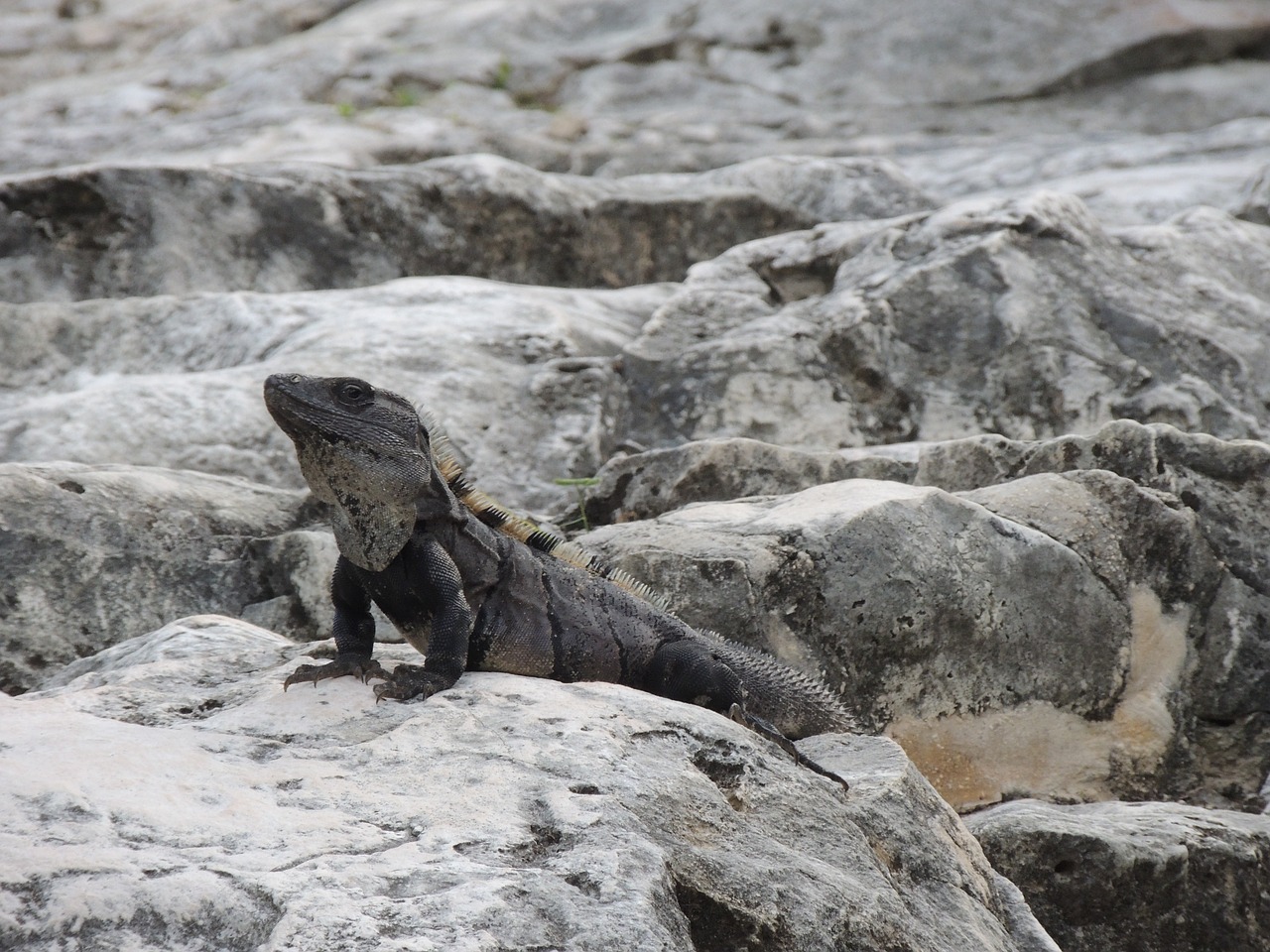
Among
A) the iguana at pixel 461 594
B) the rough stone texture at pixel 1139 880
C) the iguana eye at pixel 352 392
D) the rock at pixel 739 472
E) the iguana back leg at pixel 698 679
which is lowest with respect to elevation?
the rough stone texture at pixel 1139 880

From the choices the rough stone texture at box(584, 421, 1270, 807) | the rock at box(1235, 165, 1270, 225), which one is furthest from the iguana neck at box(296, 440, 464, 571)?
the rock at box(1235, 165, 1270, 225)

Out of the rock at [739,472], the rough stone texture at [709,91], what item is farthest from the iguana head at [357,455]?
the rough stone texture at [709,91]

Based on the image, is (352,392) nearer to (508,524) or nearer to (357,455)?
(357,455)

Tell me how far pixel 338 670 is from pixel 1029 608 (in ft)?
10.3

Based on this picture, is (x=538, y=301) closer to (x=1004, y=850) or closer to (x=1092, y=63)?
(x=1004, y=850)

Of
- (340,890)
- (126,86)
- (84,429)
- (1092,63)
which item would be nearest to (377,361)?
(84,429)

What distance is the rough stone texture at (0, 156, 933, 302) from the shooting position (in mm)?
9391

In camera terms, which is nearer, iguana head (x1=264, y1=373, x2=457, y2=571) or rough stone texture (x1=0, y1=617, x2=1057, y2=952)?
rough stone texture (x1=0, y1=617, x2=1057, y2=952)

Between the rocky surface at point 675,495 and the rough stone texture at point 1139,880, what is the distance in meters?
0.02

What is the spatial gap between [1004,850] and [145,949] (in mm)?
3128

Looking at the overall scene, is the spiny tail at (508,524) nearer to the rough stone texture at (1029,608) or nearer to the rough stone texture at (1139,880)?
the rough stone texture at (1029,608)

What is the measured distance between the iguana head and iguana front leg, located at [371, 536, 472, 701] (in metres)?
0.10

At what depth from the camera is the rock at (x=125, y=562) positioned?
5539 mm

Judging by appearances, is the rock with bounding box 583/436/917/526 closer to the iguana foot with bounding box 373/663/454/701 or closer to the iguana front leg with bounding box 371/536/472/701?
the iguana front leg with bounding box 371/536/472/701
